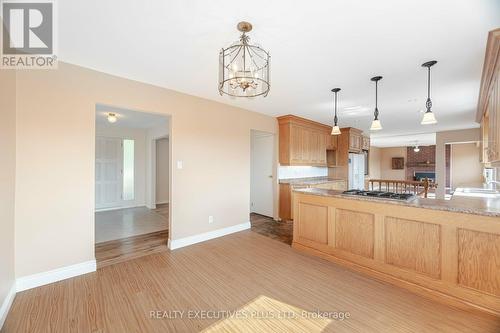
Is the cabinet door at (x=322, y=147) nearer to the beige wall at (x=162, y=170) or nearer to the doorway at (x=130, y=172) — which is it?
the doorway at (x=130, y=172)

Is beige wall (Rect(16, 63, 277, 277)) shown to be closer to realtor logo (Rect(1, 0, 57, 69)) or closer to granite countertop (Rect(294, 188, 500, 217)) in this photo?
realtor logo (Rect(1, 0, 57, 69))

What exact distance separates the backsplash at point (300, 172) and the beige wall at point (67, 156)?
2.64 meters

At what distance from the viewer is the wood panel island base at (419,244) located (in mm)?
1896

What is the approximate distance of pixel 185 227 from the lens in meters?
3.48

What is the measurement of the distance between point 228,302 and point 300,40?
2660 millimetres

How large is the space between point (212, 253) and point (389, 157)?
1398 centimetres

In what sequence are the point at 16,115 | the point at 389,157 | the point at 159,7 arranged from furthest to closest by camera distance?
the point at 389,157, the point at 16,115, the point at 159,7

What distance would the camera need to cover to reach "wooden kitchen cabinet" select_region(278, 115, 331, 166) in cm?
500

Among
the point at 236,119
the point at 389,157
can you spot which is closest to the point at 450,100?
the point at 236,119

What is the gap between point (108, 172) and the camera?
19.6 ft

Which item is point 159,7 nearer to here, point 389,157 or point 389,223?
point 389,223

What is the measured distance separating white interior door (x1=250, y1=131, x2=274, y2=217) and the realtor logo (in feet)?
12.9

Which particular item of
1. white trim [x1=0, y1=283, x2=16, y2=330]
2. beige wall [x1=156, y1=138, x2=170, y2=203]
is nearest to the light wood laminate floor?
beige wall [x1=156, y1=138, x2=170, y2=203]

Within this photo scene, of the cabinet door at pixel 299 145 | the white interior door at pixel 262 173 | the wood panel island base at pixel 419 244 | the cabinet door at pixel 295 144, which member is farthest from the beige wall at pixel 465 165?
the wood panel island base at pixel 419 244
